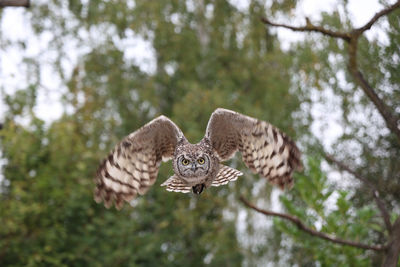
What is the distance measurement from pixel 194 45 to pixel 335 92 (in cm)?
638

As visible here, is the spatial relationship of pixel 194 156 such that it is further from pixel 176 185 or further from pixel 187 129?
pixel 187 129

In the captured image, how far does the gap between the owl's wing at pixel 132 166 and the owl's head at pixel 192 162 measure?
9.4 inches

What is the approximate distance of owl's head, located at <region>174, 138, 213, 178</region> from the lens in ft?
12.6

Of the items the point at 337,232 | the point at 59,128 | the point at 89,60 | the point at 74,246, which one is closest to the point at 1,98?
the point at 59,128

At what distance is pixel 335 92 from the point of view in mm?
10445

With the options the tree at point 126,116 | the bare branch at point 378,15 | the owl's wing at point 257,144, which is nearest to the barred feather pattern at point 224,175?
the owl's wing at point 257,144

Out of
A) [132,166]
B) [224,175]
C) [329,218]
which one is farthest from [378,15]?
[329,218]

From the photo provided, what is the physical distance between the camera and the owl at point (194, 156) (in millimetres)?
3891

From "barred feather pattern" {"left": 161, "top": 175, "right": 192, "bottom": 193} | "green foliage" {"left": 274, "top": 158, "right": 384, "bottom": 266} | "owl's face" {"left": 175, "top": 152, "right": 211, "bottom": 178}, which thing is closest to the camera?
"owl's face" {"left": 175, "top": 152, "right": 211, "bottom": 178}

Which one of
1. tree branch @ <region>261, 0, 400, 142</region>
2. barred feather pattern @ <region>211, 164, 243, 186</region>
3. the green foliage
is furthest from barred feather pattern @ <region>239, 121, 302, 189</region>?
the green foliage

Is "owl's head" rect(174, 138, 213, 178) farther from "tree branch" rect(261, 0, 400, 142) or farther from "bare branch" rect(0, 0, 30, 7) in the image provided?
"bare branch" rect(0, 0, 30, 7)

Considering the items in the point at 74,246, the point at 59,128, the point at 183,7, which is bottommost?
the point at 74,246

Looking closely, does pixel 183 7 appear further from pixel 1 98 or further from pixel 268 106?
pixel 1 98

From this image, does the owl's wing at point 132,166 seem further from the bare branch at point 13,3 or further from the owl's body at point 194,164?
the bare branch at point 13,3
